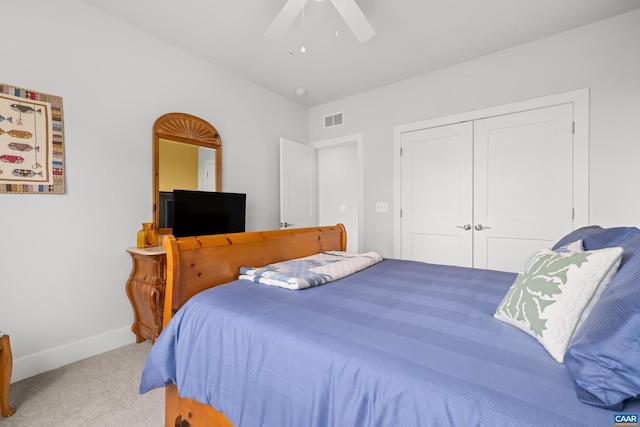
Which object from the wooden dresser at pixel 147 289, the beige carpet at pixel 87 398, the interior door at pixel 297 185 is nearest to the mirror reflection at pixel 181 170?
the wooden dresser at pixel 147 289

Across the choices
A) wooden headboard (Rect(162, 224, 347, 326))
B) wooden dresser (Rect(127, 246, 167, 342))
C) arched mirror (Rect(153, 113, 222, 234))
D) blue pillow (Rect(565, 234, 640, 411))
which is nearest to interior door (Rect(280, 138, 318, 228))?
arched mirror (Rect(153, 113, 222, 234))

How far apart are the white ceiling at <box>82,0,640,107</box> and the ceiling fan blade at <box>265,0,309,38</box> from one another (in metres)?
0.40

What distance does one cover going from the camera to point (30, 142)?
197cm

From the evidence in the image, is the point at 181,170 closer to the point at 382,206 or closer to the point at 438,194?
the point at 382,206

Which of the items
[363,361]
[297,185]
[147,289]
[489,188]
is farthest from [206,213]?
[489,188]

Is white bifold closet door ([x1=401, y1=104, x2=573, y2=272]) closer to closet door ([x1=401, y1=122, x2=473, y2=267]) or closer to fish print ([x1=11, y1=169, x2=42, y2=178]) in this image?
closet door ([x1=401, y1=122, x2=473, y2=267])

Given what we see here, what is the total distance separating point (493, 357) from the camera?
792mm

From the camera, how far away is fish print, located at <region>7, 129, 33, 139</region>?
191 cm

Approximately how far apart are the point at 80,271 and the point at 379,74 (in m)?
3.56

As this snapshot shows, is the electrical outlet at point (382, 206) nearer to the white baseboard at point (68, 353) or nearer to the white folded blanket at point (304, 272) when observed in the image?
the white folded blanket at point (304, 272)

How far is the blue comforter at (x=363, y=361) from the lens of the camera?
0.66m

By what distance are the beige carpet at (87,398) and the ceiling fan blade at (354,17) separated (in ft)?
8.82

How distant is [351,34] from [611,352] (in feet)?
9.23

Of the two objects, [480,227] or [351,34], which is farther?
[480,227]
